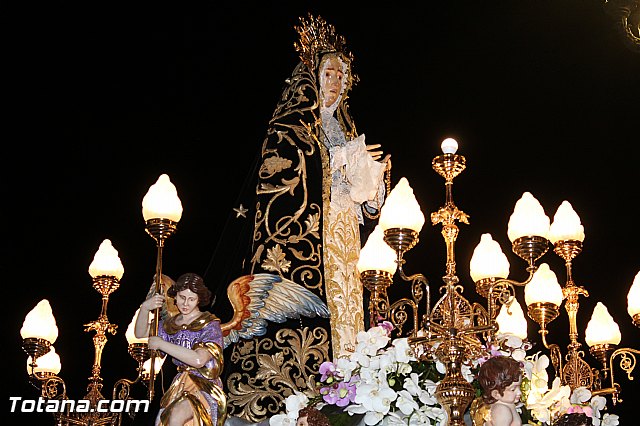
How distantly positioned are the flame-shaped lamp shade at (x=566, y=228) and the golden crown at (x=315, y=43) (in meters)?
1.57

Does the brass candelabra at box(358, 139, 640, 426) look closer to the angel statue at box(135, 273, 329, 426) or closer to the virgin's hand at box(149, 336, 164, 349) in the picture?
the angel statue at box(135, 273, 329, 426)

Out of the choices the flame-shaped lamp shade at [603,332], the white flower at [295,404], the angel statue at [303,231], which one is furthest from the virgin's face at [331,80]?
the white flower at [295,404]

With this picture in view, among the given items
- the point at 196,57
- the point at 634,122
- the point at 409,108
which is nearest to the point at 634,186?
the point at 634,122

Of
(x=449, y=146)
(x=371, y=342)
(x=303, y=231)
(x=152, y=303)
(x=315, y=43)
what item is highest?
(x=315, y=43)

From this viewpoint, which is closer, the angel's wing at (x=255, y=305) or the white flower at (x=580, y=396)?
the white flower at (x=580, y=396)

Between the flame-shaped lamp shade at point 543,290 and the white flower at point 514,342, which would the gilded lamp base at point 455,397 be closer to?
the white flower at point 514,342

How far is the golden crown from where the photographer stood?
6.91 metres

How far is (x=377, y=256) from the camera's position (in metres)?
5.59

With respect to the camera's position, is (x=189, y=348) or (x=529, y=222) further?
(x=529, y=222)

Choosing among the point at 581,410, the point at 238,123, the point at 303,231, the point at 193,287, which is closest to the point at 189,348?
the point at 193,287

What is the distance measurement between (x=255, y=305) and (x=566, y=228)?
5.97ft

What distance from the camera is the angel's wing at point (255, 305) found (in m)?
5.64

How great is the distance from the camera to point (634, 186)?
983cm

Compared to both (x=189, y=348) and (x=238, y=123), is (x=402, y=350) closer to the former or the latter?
(x=189, y=348)
